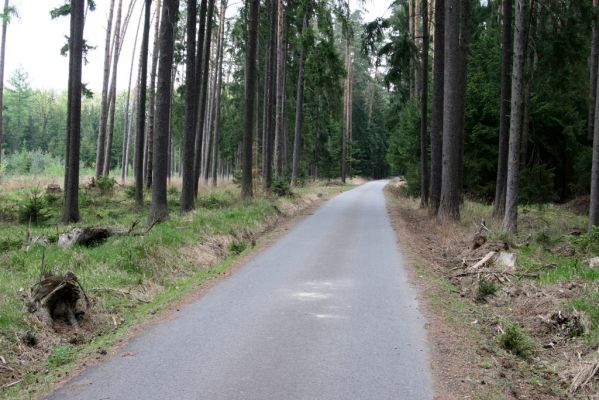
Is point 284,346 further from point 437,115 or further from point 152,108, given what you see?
point 152,108

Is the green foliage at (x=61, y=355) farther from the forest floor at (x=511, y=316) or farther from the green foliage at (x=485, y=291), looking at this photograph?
the green foliage at (x=485, y=291)

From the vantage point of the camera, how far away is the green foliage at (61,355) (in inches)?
209

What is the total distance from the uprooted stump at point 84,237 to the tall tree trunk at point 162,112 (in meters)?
2.78

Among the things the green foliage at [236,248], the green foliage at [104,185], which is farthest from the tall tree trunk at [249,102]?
the green foliage at [236,248]

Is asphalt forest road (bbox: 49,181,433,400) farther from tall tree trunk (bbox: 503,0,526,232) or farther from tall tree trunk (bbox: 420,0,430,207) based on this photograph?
tall tree trunk (bbox: 420,0,430,207)

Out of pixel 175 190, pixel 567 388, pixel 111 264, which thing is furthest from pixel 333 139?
pixel 567 388

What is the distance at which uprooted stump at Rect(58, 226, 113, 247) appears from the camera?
11.0 m

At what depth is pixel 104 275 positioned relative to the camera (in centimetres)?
841

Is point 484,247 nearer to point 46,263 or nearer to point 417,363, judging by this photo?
point 417,363

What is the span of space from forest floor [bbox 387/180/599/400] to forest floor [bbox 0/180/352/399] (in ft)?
12.5

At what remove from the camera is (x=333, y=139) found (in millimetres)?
62281

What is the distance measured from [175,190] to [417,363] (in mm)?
22948

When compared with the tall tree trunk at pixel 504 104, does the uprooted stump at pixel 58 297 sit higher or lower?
lower

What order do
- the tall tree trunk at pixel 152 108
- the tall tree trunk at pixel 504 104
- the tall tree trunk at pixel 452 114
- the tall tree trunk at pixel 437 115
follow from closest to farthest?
the tall tree trunk at pixel 452 114
the tall tree trunk at pixel 504 104
the tall tree trunk at pixel 437 115
the tall tree trunk at pixel 152 108
